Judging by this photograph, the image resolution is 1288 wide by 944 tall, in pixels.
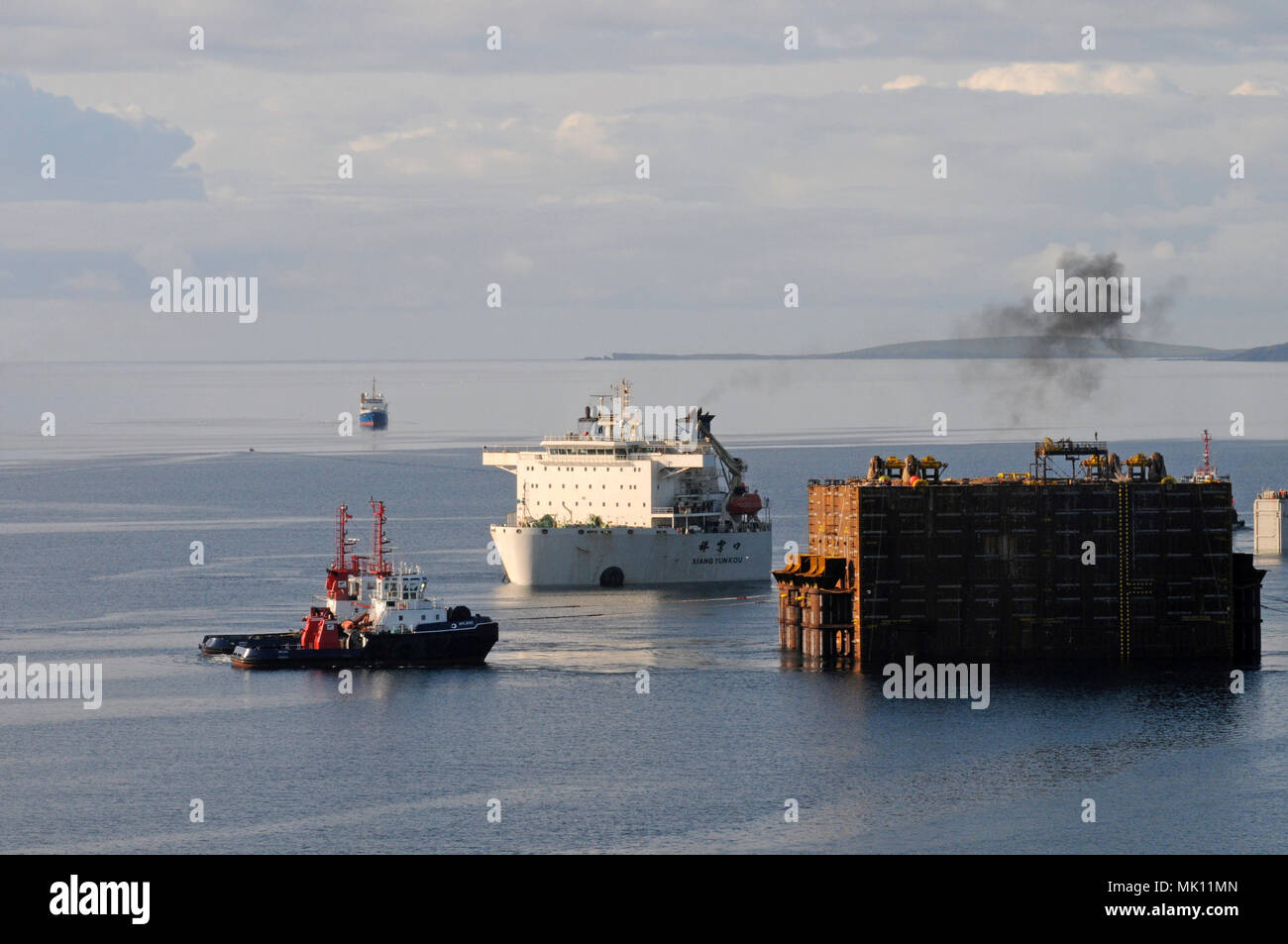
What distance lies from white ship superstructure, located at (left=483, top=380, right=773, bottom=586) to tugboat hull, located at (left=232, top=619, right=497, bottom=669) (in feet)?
83.8

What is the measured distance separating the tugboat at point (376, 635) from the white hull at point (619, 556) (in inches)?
935

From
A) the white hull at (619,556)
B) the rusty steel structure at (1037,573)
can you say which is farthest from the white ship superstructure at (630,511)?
the rusty steel structure at (1037,573)

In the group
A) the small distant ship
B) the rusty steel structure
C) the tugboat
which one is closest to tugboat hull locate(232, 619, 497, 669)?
the tugboat

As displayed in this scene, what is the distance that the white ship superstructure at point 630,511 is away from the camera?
102875mm

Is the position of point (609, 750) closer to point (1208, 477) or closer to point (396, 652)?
point (396, 652)

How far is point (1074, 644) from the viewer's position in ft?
246

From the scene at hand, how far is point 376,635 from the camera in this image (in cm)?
7675

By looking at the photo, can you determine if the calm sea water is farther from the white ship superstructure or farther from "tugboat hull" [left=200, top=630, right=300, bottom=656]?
the white ship superstructure

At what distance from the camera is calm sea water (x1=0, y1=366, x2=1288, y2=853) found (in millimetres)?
51625

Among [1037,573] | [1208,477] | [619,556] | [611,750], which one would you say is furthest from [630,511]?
[611,750]

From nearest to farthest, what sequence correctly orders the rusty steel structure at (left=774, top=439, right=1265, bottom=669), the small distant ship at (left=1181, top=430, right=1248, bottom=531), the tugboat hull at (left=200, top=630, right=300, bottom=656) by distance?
the rusty steel structure at (left=774, top=439, right=1265, bottom=669), the small distant ship at (left=1181, top=430, right=1248, bottom=531), the tugboat hull at (left=200, top=630, right=300, bottom=656)

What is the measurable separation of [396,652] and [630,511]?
101 ft

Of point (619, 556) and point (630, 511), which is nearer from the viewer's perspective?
point (619, 556)
